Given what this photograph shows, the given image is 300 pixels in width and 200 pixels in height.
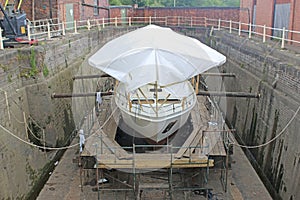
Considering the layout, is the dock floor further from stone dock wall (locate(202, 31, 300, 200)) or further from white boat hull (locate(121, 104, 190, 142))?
white boat hull (locate(121, 104, 190, 142))

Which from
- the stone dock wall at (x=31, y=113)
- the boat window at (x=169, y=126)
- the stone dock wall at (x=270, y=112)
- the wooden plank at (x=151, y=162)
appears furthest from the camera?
the boat window at (x=169, y=126)

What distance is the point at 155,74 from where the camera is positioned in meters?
9.04

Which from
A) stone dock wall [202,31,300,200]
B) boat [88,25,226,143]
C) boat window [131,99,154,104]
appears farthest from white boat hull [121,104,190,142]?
stone dock wall [202,31,300,200]

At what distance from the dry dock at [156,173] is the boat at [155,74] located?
0.75 meters

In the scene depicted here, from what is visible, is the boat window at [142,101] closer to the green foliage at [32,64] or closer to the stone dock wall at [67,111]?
the stone dock wall at [67,111]

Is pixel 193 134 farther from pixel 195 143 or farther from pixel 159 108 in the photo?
pixel 159 108

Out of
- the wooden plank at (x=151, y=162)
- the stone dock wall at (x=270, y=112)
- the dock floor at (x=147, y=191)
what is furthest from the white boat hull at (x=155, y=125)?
the stone dock wall at (x=270, y=112)

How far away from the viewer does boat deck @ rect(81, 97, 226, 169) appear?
29.1 ft

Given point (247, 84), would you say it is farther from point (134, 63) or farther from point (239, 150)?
point (134, 63)

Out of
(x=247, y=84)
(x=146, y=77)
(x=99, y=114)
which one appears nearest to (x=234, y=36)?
(x=247, y=84)

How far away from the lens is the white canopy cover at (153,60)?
30.1 feet

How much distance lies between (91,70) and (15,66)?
28.9ft

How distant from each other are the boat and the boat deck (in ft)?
2.21

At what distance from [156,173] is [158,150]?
0.84 metres
